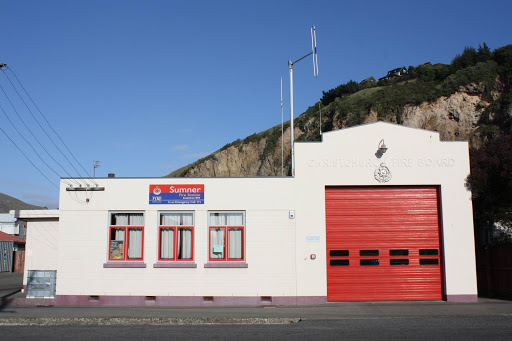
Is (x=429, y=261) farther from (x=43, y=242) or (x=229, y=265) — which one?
(x=43, y=242)

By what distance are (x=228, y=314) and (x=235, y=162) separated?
163 feet

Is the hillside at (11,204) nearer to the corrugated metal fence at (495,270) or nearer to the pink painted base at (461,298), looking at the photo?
the corrugated metal fence at (495,270)

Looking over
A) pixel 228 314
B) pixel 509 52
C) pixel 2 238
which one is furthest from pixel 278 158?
pixel 228 314

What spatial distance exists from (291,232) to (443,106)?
1146 inches

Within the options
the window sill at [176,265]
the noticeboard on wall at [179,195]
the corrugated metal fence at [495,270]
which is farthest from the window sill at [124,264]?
the corrugated metal fence at [495,270]

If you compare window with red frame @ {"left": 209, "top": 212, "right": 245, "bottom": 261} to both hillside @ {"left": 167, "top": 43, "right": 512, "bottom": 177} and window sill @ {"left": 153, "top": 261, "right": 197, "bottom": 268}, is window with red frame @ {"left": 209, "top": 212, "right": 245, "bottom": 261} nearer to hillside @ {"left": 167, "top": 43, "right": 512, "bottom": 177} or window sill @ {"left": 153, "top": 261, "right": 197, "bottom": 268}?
window sill @ {"left": 153, "top": 261, "right": 197, "bottom": 268}

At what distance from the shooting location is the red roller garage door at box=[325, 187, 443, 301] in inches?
687

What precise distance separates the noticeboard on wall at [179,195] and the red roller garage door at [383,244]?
14.5 ft

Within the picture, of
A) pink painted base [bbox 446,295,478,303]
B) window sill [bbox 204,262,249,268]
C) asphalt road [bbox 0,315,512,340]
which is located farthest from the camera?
window sill [bbox 204,262,249,268]

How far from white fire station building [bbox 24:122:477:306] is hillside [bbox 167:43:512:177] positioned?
21.1 metres

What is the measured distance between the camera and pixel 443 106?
4200 cm

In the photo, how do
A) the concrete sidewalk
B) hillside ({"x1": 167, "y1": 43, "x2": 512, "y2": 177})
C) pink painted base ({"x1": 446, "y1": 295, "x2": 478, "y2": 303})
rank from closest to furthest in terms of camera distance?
the concrete sidewalk
pink painted base ({"x1": 446, "y1": 295, "x2": 478, "y2": 303})
hillside ({"x1": 167, "y1": 43, "x2": 512, "y2": 177})

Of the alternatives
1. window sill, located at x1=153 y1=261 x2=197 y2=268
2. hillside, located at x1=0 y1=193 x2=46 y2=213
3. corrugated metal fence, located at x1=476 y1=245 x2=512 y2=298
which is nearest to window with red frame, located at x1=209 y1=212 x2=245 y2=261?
window sill, located at x1=153 y1=261 x2=197 y2=268

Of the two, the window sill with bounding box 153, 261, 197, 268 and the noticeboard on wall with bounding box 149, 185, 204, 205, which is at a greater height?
the noticeboard on wall with bounding box 149, 185, 204, 205
